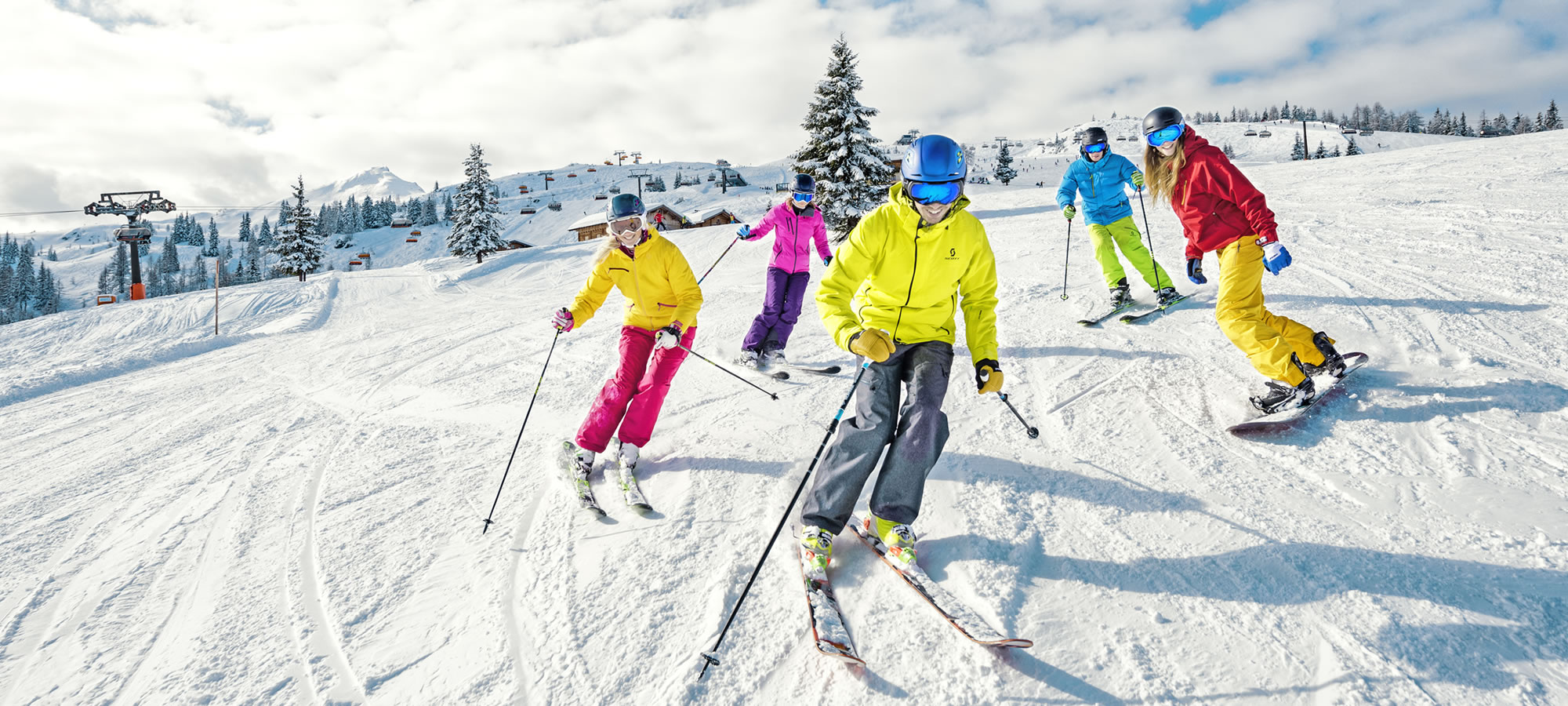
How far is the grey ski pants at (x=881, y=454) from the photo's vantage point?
275 cm

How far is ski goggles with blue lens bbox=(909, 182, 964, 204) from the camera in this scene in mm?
2887

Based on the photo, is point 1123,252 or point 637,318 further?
point 1123,252

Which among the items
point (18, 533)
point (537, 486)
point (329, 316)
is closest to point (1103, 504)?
point (537, 486)

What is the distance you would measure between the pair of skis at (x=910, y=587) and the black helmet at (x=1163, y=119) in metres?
3.50

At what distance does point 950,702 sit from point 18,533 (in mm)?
5646

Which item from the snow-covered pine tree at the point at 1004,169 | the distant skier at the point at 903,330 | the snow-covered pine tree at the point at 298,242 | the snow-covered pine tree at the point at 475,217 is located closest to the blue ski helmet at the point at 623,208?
the distant skier at the point at 903,330

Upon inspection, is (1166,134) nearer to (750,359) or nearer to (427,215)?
(750,359)

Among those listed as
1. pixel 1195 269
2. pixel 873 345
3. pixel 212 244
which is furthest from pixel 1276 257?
pixel 212 244

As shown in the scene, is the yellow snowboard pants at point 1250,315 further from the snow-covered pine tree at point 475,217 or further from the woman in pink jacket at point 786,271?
the snow-covered pine tree at point 475,217

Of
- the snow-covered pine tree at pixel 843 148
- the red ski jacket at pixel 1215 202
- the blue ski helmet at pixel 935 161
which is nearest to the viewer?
the blue ski helmet at pixel 935 161

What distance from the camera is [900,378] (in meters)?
3.15

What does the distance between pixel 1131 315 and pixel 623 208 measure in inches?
186

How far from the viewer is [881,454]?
2.86 meters

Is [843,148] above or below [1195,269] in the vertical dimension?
above
